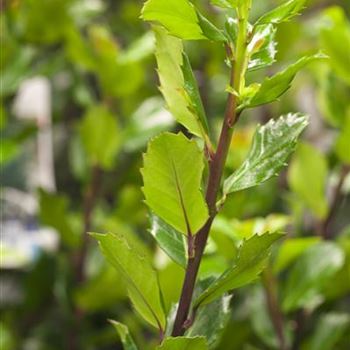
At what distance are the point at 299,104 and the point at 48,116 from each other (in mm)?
432

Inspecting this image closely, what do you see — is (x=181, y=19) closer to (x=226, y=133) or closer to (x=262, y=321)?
(x=226, y=133)

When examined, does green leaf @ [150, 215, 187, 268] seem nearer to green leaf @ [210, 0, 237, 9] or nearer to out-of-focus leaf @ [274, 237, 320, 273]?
green leaf @ [210, 0, 237, 9]

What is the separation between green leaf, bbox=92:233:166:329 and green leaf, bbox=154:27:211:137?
88mm

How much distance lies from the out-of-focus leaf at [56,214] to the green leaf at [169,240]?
1.47 ft

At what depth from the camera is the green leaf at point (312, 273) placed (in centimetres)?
88

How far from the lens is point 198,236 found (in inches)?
21.0

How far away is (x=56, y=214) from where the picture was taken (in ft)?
3.35

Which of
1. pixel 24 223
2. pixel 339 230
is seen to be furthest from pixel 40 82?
pixel 339 230

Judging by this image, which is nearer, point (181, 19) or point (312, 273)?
point (181, 19)

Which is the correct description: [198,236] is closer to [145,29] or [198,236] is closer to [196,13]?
[196,13]

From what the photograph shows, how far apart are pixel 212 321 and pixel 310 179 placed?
1.49ft

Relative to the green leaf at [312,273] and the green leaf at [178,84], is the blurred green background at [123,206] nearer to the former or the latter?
the green leaf at [312,273]

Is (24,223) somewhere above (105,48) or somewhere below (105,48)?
below

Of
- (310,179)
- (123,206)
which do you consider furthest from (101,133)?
(310,179)
